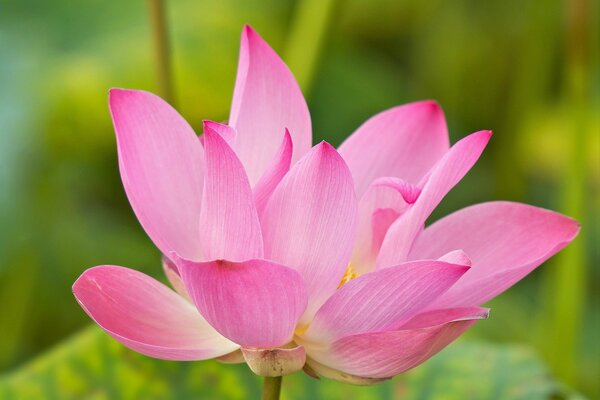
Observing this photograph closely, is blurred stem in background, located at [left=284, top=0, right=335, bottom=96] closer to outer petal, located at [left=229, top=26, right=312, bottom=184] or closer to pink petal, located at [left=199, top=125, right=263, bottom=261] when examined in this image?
outer petal, located at [left=229, top=26, right=312, bottom=184]

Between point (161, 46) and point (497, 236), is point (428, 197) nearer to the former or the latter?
point (497, 236)

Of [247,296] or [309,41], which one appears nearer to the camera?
[247,296]

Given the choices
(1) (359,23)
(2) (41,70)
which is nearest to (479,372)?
(2) (41,70)

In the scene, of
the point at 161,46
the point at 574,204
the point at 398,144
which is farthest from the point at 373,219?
the point at 574,204

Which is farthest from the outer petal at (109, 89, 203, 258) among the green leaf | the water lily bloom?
the green leaf

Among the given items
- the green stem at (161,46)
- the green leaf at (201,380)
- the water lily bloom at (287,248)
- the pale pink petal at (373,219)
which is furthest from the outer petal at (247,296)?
the green stem at (161,46)

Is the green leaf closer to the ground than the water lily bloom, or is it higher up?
closer to the ground

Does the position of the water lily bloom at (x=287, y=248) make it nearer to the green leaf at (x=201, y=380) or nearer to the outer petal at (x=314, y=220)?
the outer petal at (x=314, y=220)
